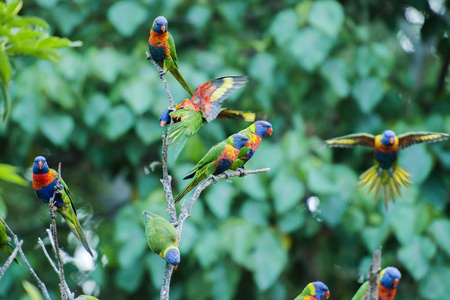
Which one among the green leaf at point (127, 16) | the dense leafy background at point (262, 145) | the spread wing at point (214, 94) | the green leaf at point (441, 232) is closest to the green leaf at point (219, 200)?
the dense leafy background at point (262, 145)

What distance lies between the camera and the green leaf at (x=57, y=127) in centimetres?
497

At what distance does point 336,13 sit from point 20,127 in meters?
2.61

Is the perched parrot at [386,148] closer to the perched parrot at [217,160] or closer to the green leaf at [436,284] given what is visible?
the perched parrot at [217,160]

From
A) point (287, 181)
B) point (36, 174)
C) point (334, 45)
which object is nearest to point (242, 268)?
point (287, 181)

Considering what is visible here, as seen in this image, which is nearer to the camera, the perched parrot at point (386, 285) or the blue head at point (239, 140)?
the perched parrot at point (386, 285)

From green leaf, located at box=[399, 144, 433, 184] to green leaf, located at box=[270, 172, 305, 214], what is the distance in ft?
2.81

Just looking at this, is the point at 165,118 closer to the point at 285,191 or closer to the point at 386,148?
the point at 386,148

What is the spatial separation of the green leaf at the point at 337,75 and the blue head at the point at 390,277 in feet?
8.66

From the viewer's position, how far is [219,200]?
198 inches

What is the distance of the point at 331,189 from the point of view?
4996 mm

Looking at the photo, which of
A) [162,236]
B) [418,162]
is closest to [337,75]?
[418,162]

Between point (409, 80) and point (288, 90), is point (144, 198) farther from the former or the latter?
point (409, 80)

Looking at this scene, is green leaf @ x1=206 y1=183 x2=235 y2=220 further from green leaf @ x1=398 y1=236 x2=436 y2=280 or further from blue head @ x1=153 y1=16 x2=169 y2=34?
blue head @ x1=153 y1=16 x2=169 y2=34

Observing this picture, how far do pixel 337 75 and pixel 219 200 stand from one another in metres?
1.37
